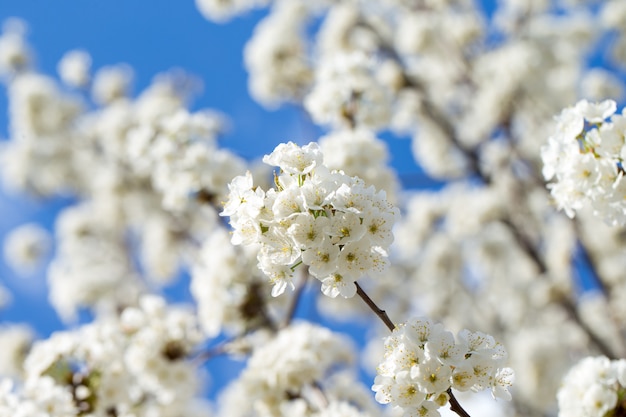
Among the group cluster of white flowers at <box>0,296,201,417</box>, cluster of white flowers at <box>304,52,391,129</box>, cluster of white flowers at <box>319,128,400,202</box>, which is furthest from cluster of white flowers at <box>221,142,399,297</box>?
cluster of white flowers at <box>304,52,391,129</box>

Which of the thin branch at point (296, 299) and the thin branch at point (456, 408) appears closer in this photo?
the thin branch at point (456, 408)

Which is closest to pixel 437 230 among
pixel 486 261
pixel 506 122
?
pixel 486 261

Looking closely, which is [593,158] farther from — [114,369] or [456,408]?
[114,369]

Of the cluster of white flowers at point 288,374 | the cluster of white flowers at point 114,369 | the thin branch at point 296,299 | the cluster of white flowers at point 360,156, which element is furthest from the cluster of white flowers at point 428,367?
the thin branch at point 296,299

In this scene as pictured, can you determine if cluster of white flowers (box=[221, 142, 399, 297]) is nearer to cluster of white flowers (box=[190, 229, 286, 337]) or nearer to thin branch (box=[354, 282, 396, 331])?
thin branch (box=[354, 282, 396, 331])

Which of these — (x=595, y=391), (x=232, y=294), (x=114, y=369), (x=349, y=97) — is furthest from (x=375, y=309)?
(x=349, y=97)

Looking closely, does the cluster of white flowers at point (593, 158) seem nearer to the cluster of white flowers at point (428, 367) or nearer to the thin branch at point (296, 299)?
the cluster of white flowers at point (428, 367)
